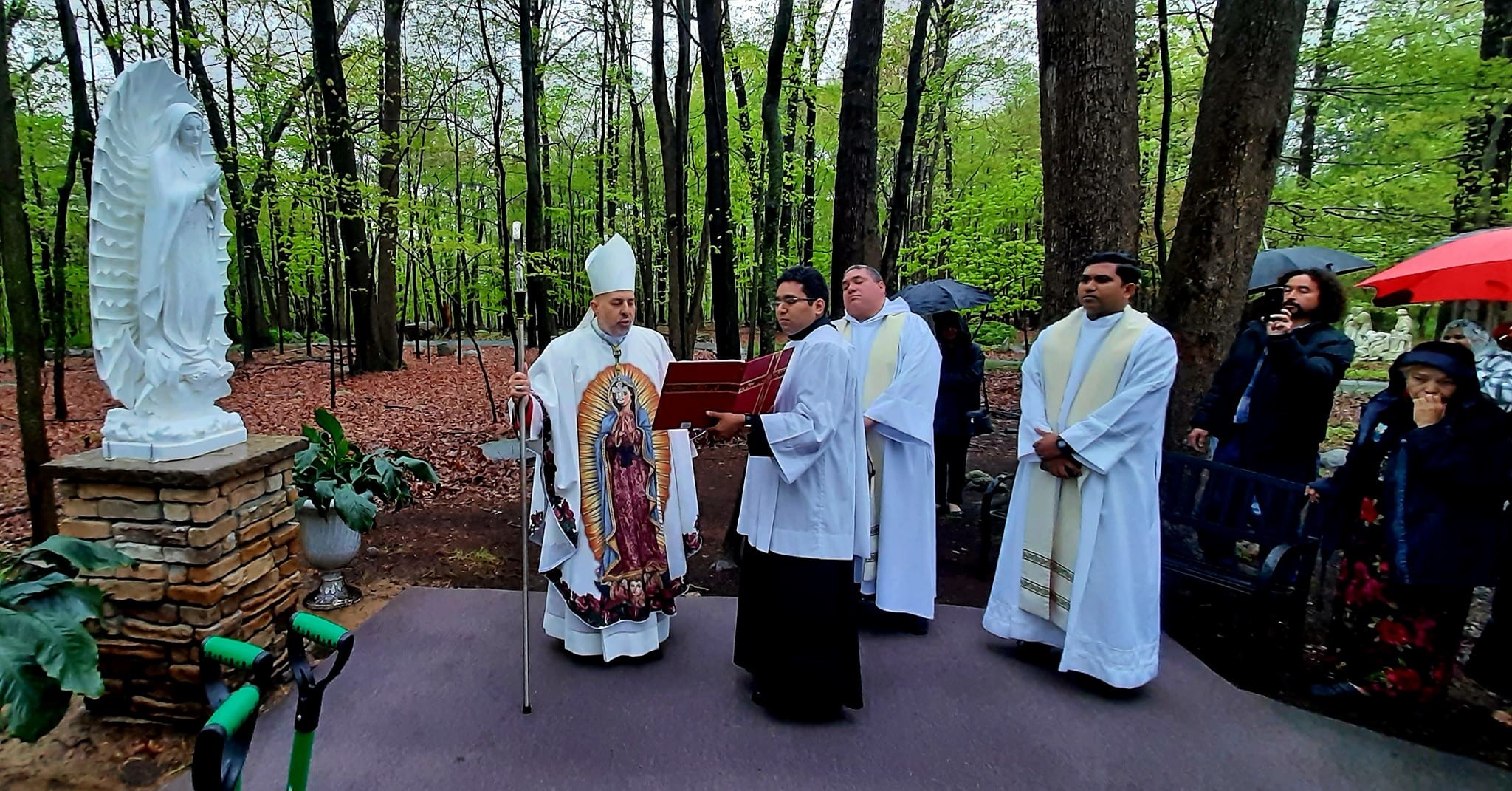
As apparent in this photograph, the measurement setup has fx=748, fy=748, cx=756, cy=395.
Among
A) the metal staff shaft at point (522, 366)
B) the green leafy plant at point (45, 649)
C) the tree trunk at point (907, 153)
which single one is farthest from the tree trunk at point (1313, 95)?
the green leafy plant at point (45, 649)

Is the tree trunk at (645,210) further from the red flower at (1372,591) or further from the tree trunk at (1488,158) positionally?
the red flower at (1372,591)

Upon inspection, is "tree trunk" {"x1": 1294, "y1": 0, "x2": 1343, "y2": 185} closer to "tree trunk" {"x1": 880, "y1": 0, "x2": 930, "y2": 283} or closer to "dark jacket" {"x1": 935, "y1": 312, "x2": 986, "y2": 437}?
"tree trunk" {"x1": 880, "y1": 0, "x2": 930, "y2": 283}

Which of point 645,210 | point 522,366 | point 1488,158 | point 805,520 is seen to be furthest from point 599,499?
point 645,210

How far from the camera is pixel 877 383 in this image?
423 centimetres

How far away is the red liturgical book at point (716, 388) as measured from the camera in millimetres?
2895

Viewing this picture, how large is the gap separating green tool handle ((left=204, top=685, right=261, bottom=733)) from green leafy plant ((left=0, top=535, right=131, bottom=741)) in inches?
38.9

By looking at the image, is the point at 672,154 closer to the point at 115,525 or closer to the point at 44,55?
the point at 115,525

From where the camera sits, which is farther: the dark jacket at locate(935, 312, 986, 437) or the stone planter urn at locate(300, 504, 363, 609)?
the dark jacket at locate(935, 312, 986, 437)

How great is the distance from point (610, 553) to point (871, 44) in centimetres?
537

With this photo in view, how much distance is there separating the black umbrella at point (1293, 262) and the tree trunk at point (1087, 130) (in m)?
2.66

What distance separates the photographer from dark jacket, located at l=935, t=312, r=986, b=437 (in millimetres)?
6203

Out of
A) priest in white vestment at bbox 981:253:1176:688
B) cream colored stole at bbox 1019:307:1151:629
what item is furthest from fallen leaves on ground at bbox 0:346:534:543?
priest in white vestment at bbox 981:253:1176:688

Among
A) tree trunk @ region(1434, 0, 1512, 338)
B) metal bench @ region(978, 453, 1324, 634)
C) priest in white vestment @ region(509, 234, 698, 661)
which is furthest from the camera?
tree trunk @ region(1434, 0, 1512, 338)

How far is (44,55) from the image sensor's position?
470 inches
